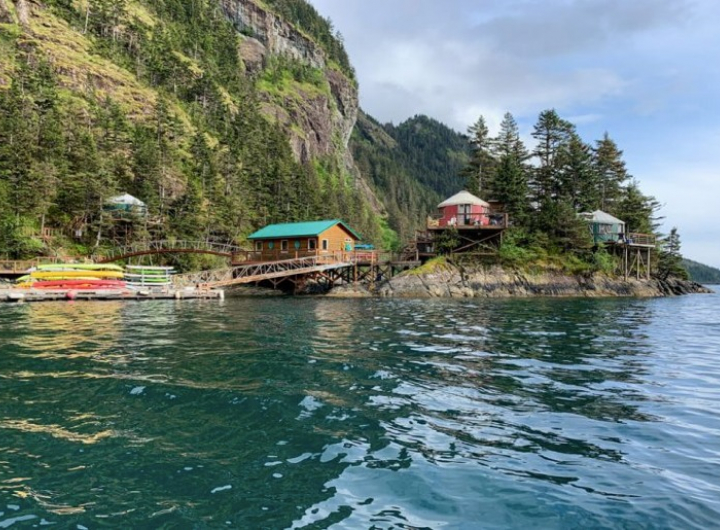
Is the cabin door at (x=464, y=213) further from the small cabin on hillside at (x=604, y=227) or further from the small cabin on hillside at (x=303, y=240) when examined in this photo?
the small cabin on hillside at (x=604, y=227)

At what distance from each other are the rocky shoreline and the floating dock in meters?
13.0

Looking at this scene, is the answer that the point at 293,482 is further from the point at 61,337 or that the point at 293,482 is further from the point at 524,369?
the point at 61,337

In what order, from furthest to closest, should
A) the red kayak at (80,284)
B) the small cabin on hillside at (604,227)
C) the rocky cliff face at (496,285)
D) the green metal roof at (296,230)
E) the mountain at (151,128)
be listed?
1. the small cabin on hillside at (604,227)
2. the green metal roof at (296,230)
3. the mountain at (151,128)
4. the rocky cliff face at (496,285)
5. the red kayak at (80,284)

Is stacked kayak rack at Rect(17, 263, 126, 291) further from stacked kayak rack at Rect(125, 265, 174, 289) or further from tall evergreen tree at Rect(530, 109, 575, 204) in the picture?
tall evergreen tree at Rect(530, 109, 575, 204)

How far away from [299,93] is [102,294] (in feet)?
333

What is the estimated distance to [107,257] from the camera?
146 feet

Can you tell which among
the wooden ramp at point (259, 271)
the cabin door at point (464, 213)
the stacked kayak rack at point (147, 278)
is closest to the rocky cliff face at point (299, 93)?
the cabin door at point (464, 213)

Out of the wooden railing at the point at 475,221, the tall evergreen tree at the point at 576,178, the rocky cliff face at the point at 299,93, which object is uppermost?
the rocky cliff face at the point at 299,93

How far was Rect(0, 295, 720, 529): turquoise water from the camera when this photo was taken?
16.2 feet

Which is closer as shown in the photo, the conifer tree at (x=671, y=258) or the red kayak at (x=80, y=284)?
the red kayak at (x=80, y=284)

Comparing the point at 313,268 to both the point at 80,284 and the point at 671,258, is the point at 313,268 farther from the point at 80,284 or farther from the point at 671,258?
the point at 671,258

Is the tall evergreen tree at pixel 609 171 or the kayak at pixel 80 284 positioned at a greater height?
the tall evergreen tree at pixel 609 171

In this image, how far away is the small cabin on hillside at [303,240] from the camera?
155ft

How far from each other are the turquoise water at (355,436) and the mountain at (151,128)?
123ft
